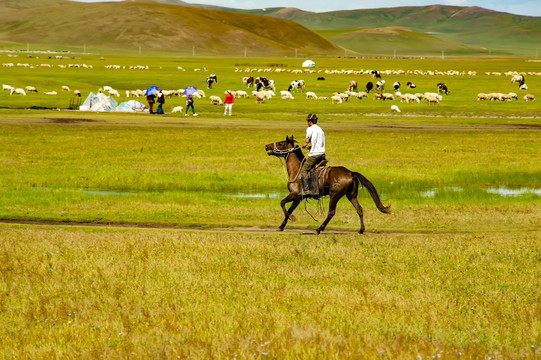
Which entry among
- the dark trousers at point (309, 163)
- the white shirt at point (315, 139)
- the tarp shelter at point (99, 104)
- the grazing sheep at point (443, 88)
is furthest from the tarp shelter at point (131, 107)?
the white shirt at point (315, 139)

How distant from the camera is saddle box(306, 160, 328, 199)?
16594 mm

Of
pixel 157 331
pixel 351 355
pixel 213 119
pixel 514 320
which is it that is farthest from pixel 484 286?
pixel 213 119

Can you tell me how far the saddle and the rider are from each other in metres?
0.07

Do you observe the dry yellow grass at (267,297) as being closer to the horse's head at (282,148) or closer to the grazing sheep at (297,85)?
the horse's head at (282,148)

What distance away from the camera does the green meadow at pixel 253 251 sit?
8.80m

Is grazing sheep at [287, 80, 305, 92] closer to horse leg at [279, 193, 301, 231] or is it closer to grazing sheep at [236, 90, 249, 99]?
grazing sheep at [236, 90, 249, 99]

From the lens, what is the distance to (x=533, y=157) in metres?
32.6

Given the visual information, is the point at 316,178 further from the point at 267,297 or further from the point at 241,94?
the point at 241,94

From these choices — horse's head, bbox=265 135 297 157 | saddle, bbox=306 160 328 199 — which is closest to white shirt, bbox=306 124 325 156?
saddle, bbox=306 160 328 199

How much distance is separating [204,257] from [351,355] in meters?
6.08

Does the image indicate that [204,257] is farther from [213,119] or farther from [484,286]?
[213,119]

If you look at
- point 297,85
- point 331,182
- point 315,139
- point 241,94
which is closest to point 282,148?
point 315,139

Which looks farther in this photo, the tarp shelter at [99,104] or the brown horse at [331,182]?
the tarp shelter at [99,104]

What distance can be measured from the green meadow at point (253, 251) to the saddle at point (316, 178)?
1.08 meters
